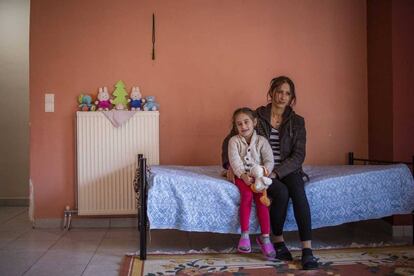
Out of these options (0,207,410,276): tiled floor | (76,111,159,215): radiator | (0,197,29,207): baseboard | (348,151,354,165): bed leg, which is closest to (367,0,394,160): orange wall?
(348,151,354,165): bed leg

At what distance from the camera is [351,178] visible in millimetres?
2389

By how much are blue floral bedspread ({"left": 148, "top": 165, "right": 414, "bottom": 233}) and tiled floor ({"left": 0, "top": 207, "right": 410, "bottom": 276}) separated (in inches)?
12.2

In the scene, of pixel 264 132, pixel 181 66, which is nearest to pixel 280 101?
pixel 264 132

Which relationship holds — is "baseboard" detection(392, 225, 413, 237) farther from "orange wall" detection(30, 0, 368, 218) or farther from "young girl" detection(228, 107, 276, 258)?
"young girl" detection(228, 107, 276, 258)

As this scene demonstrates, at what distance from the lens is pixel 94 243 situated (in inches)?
102

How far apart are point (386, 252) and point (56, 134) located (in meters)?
2.68

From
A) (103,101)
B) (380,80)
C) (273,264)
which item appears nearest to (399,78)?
(380,80)

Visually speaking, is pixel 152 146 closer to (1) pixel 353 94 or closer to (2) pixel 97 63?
(2) pixel 97 63

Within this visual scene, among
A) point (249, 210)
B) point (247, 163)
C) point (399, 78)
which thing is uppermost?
point (399, 78)

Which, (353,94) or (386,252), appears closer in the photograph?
(386,252)

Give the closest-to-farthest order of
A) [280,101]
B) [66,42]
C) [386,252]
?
[386,252]
[280,101]
[66,42]

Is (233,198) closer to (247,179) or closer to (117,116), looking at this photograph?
(247,179)

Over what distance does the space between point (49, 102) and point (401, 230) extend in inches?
120

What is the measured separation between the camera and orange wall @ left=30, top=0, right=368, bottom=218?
3.06 m
